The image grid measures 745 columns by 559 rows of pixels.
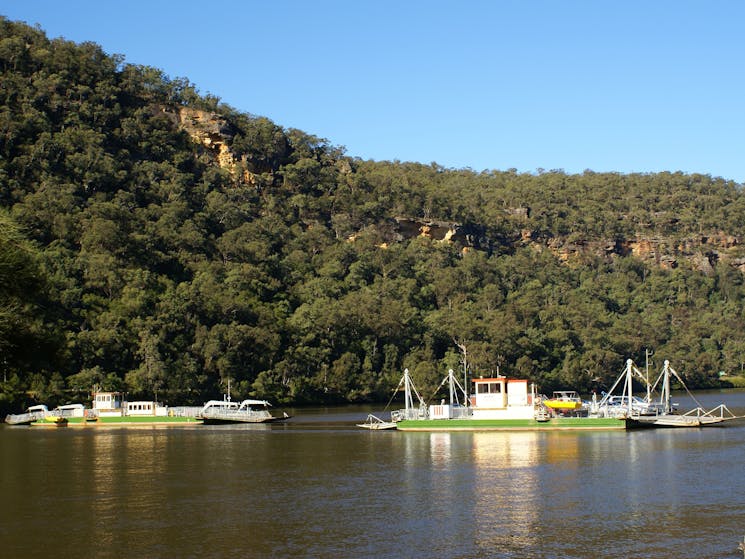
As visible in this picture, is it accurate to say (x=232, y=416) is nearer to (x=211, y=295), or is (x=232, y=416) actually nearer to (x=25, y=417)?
(x=25, y=417)

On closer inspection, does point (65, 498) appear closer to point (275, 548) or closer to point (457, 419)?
point (275, 548)

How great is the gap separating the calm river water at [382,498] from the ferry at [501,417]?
4486 millimetres

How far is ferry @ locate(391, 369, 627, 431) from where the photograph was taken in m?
79.7

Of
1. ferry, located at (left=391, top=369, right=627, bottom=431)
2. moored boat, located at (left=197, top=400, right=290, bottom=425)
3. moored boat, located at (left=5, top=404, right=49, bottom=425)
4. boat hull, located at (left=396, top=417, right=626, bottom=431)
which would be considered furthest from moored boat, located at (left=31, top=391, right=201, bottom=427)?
boat hull, located at (left=396, top=417, right=626, bottom=431)

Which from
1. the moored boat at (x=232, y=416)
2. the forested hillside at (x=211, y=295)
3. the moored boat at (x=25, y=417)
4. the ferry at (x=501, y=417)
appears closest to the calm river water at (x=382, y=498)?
the ferry at (x=501, y=417)

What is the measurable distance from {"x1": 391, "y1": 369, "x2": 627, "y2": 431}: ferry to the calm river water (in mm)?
4486

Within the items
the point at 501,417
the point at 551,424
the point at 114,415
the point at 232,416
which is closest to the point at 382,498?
the point at 551,424

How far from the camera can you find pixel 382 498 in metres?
45.5

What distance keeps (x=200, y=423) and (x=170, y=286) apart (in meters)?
39.9

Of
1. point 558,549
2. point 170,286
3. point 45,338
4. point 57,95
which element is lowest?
point 558,549

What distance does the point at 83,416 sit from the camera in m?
99.2

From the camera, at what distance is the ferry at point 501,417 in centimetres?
7969

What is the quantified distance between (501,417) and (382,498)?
1457 inches

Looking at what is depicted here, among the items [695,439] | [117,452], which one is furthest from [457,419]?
[117,452]
